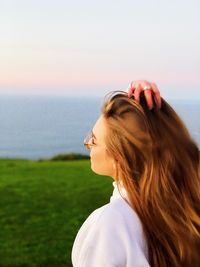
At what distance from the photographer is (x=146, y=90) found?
187cm

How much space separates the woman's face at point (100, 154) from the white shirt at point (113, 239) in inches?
5.9

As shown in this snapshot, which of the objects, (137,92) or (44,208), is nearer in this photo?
(137,92)

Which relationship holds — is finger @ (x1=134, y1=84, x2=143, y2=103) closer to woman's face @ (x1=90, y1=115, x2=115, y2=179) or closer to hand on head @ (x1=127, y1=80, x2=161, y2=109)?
hand on head @ (x1=127, y1=80, x2=161, y2=109)

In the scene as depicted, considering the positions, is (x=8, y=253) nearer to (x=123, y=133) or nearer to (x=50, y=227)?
(x=50, y=227)

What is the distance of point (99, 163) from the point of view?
1.89 metres

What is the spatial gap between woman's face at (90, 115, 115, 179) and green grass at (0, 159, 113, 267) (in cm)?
321

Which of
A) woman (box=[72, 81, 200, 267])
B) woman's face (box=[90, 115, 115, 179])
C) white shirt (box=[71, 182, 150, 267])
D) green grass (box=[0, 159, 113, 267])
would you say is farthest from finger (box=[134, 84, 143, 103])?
green grass (box=[0, 159, 113, 267])

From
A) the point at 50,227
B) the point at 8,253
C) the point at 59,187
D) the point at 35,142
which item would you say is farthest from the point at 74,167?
the point at 8,253

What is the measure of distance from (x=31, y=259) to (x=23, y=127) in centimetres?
970

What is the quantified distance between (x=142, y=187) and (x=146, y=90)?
1.15ft

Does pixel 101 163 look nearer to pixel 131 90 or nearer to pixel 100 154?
pixel 100 154

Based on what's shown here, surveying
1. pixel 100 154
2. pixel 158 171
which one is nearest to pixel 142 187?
pixel 158 171

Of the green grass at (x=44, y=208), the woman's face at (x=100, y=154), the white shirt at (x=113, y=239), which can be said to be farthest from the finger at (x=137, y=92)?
the green grass at (x=44, y=208)

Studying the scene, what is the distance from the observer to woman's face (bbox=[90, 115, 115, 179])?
1.86 meters
